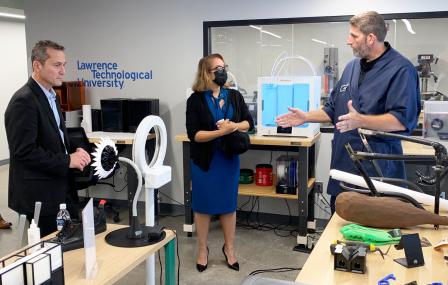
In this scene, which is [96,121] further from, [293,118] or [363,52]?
[363,52]

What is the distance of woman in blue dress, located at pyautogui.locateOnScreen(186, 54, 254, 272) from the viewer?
3031mm

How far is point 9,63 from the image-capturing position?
7.51 m

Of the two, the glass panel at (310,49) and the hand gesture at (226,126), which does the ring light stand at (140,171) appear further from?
the glass panel at (310,49)

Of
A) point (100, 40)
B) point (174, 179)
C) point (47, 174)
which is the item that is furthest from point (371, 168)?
point (100, 40)

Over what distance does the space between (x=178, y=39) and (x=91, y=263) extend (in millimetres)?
3244

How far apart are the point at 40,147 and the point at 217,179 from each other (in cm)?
127

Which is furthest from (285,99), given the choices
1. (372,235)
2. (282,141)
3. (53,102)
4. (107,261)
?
(107,261)

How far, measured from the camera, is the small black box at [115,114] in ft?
14.6

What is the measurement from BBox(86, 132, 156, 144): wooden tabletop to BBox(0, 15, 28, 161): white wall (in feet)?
11.7

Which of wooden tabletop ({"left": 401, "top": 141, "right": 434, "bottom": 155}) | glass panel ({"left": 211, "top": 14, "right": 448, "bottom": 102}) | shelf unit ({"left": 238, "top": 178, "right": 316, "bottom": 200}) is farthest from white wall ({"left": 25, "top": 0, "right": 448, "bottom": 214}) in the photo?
wooden tabletop ({"left": 401, "top": 141, "right": 434, "bottom": 155})

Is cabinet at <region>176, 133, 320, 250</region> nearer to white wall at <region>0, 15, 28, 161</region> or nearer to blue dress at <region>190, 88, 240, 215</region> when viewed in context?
blue dress at <region>190, 88, 240, 215</region>

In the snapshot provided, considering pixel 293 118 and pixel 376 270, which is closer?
pixel 376 270

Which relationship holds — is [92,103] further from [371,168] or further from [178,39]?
[371,168]

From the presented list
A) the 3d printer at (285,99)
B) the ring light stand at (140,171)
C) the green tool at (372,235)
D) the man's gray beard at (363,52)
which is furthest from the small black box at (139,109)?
the green tool at (372,235)
